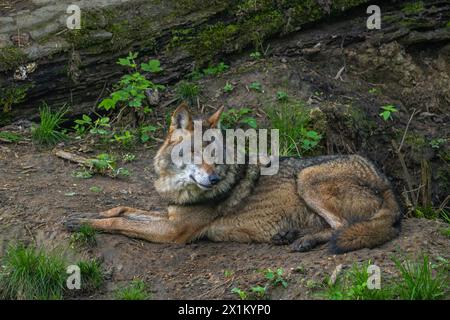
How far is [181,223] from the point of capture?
7508 millimetres

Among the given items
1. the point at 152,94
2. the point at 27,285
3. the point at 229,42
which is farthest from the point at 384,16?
the point at 27,285

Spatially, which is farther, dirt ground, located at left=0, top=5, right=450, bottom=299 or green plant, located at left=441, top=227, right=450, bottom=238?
green plant, located at left=441, top=227, right=450, bottom=238

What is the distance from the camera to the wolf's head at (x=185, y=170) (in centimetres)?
736

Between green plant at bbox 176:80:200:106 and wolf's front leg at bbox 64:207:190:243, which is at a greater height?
green plant at bbox 176:80:200:106

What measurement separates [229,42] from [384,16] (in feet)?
8.39

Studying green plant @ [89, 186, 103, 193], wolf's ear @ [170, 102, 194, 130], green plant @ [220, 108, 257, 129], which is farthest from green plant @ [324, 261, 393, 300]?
green plant @ [220, 108, 257, 129]

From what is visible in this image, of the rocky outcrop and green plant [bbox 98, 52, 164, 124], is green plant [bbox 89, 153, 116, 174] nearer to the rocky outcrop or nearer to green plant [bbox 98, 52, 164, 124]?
green plant [bbox 98, 52, 164, 124]

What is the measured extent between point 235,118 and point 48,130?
257cm

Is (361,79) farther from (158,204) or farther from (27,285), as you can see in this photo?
(27,285)

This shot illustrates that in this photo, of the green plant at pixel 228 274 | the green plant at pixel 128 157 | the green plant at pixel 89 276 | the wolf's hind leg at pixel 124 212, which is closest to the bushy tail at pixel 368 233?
the green plant at pixel 228 274

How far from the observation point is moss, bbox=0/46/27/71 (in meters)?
9.62

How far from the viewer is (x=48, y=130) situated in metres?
9.49

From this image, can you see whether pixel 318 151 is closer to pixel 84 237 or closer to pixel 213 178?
pixel 213 178

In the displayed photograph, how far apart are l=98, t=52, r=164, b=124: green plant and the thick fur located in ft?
6.85
